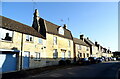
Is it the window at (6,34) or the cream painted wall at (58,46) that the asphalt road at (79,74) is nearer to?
the window at (6,34)

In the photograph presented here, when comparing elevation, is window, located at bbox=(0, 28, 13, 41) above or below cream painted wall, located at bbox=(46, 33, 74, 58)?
above

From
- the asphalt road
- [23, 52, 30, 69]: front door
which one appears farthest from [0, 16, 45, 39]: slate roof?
the asphalt road

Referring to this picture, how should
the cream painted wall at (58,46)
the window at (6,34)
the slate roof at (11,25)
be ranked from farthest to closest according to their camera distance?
the cream painted wall at (58,46), the slate roof at (11,25), the window at (6,34)

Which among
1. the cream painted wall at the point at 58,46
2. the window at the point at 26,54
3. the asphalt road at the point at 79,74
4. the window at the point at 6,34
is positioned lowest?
the asphalt road at the point at 79,74

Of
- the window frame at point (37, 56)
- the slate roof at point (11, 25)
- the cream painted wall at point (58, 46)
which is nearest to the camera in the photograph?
the slate roof at point (11, 25)

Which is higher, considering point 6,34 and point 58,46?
point 6,34

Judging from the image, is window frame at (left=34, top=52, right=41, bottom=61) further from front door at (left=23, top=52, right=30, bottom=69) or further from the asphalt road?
the asphalt road

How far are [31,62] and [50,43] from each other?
6.55 m

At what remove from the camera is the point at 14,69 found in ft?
53.6

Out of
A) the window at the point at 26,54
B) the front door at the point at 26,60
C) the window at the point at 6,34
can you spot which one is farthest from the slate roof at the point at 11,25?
the front door at the point at 26,60

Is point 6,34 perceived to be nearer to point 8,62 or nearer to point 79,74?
point 8,62

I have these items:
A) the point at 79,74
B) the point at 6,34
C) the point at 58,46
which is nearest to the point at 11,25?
the point at 6,34

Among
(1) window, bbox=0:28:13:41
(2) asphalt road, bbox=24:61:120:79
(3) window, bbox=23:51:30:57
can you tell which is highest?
(1) window, bbox=0:28:13:41

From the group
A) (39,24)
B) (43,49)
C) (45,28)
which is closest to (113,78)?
(43,49)
